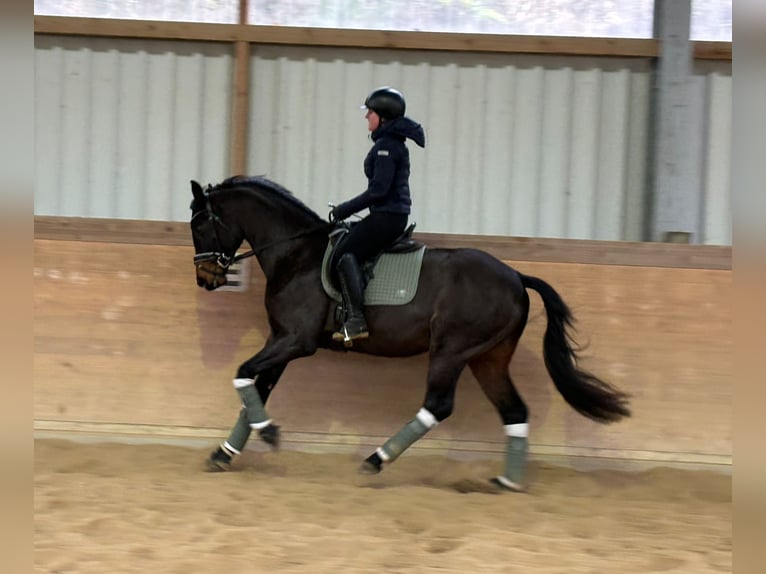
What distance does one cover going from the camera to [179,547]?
353cm

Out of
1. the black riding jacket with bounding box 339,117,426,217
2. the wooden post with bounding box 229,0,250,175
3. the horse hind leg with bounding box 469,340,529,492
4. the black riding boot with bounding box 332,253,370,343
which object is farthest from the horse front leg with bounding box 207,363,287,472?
the wooden post with bounding box 229,0,250,175

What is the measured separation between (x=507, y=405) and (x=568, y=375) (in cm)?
45

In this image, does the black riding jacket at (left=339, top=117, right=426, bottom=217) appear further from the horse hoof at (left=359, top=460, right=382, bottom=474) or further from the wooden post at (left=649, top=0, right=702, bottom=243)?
the wooden post at (left=649, top=0, right=702, bottom=243)

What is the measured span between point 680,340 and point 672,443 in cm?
74

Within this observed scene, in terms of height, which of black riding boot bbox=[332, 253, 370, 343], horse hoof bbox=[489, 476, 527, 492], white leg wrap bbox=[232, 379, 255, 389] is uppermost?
black riding boot bbox=[332, 253, 370, 343]

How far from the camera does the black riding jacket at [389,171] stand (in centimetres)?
486

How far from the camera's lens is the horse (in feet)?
15.9

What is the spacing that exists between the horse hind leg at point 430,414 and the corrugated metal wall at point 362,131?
240 cm

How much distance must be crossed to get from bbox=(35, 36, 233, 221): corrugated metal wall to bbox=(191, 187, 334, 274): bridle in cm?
194

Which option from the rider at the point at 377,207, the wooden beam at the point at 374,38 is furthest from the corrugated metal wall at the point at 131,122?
Answer: the rider at the point at 377,207

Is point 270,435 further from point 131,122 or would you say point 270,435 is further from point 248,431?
point 131,122

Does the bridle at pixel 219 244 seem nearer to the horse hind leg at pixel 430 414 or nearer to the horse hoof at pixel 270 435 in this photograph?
the horse hoof at pixel 270 435

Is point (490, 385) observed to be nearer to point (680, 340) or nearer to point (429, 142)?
point (680, 340)

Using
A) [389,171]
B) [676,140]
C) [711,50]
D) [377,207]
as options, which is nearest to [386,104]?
[389,171]
